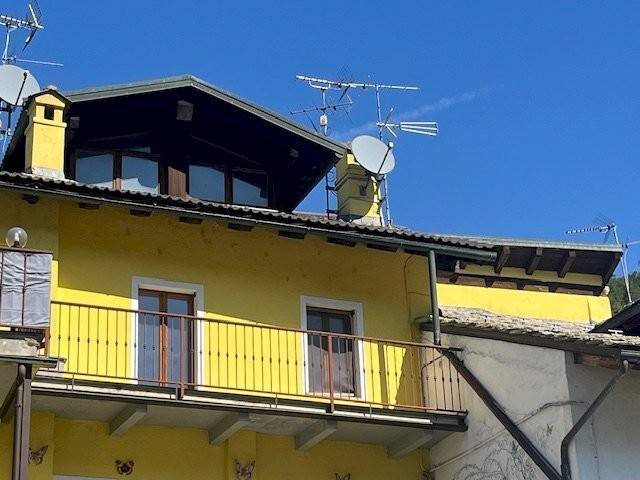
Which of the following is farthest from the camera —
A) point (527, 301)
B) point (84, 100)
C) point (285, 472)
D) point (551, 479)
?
point (527, 301)

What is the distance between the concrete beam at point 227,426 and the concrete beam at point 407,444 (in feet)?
8.27

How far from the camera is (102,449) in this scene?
1538 centimetres

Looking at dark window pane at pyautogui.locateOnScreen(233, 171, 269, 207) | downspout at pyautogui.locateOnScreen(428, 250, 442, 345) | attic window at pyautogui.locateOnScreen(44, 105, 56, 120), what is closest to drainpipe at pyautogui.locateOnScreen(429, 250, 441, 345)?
downspout at pyautogui.locateOnScreen(428, 250, 442, 345)

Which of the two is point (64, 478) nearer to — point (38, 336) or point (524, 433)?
point (38, 336)

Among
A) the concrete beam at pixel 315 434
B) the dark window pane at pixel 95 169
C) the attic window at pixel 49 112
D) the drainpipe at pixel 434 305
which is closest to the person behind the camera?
the concrete beam at pixel 315 434

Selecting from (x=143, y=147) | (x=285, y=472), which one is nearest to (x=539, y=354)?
(x=285, y=472)

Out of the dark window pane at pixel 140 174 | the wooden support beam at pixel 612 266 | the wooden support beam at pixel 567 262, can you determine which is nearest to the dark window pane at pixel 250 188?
the dark window pane at pixel 140 174

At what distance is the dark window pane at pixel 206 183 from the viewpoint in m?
18.7

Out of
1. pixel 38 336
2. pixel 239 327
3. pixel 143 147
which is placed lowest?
pixel 38 336

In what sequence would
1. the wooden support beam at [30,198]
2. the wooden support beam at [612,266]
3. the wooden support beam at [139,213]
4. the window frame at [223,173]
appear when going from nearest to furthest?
the wooden support beam at [30,198]
the wooden support beam at [139,213]
the window frame at [223,173]
the wooden support beam at [612,266]

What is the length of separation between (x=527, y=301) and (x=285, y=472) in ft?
22.1

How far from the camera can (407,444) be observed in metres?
17.0

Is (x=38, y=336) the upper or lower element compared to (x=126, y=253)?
lower

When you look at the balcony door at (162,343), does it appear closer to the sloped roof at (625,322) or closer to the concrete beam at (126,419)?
the concrete beam at (126,419)
